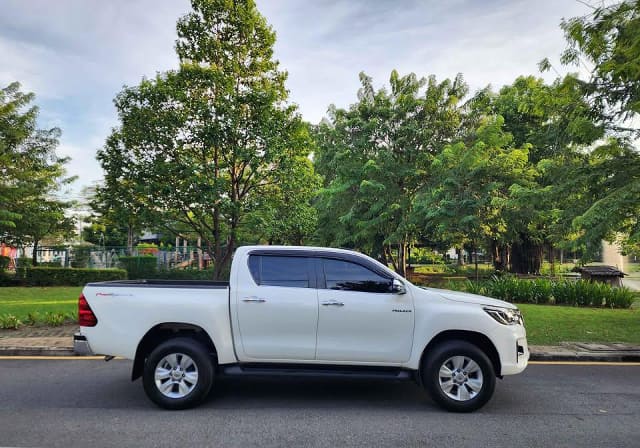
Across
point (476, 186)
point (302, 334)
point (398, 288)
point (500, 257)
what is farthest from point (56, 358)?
point (500, 257)

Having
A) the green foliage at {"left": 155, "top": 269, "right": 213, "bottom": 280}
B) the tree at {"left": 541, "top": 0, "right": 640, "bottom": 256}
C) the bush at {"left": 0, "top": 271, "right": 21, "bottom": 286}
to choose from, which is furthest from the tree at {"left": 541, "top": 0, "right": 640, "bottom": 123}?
the bush at {"left": 0, "top": 271, "right": 21, "bottom": 286}

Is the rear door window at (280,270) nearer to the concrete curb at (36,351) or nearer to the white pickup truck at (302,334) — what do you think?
the white pickup truck at (302,334)

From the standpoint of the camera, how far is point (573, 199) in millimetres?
10008

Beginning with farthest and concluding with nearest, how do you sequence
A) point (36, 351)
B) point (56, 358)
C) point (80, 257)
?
point (80, 257) → point (36, 351) → point (56, 358)

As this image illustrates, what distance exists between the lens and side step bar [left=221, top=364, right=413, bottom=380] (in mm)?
5082

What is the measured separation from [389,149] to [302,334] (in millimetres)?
17723

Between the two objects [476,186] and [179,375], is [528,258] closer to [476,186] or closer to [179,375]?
[476,186]

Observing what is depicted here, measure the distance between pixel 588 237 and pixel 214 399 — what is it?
6.94m

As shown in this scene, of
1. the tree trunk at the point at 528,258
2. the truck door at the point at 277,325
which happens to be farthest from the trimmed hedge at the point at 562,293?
the tree trunk at the point at 528,258

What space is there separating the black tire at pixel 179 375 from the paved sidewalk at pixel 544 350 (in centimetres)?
367

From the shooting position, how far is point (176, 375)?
505 cm

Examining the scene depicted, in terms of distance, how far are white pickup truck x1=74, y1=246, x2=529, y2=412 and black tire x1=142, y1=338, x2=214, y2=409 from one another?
1cm

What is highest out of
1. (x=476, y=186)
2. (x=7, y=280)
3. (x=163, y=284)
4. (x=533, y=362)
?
(x=476, y=186)

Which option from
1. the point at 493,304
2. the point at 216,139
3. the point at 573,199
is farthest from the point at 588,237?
the point at 216,139
